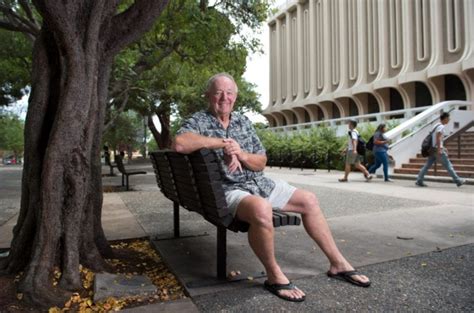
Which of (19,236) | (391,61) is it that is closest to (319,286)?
(19,236)

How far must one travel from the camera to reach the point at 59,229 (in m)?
3.33

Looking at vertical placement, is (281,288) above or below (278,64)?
below

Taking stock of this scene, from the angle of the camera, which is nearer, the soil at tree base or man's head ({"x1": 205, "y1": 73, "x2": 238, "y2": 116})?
the soil at tree base

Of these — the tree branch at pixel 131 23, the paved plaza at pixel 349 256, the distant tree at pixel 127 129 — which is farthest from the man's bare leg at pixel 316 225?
the distant tree at pixel 127 129

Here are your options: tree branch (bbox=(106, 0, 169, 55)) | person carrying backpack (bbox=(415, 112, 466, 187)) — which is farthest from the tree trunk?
person carrying backpack (bbox=(415, 112, 466, 187))

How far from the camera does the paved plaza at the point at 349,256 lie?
3.01m

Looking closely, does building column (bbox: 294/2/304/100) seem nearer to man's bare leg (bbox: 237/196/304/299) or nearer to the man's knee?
the man's knee

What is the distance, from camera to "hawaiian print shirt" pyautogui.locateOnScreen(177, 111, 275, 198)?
3500mm

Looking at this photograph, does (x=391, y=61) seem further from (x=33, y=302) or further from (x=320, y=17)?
(x=33, y=302)

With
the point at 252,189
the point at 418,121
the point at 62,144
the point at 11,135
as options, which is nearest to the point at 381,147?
the point at 418,121

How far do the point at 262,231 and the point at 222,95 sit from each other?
116 cm

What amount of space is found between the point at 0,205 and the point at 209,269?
6.59 metres

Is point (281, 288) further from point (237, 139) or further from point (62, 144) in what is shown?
point (62, 144)

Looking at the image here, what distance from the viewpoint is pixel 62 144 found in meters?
3.31
